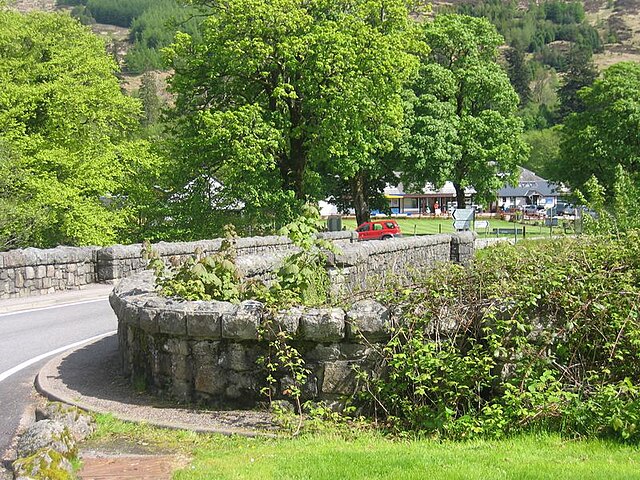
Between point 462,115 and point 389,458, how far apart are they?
127 ft

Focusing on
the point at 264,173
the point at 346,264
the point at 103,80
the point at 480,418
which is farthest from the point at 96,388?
the point at 103,80

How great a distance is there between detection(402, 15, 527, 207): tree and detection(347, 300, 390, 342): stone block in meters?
32.9

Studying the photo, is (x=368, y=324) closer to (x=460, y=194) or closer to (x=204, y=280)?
(x=204, y=280)

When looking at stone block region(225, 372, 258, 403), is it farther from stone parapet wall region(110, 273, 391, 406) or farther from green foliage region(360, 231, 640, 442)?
green foliage region(360, 231, 640, 442)

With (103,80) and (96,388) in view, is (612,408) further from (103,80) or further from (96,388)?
(103,80)

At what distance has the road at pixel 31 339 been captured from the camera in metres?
7.62

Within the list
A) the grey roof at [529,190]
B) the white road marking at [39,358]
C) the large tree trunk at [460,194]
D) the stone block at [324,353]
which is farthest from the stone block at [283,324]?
the grey roof at [529,190]

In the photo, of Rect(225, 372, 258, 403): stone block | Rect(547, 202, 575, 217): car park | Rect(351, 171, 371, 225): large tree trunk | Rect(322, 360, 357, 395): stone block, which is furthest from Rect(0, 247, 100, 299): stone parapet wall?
Rect(547, 202, 575, 217): car park

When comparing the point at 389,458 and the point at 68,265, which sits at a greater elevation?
the point at 68,265

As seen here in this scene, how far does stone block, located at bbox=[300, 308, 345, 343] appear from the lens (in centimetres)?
651

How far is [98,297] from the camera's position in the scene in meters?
15.9

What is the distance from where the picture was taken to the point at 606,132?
46469 millimetres

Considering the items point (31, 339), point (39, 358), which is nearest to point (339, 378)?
point (39, 358)

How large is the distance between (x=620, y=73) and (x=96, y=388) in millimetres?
49909
